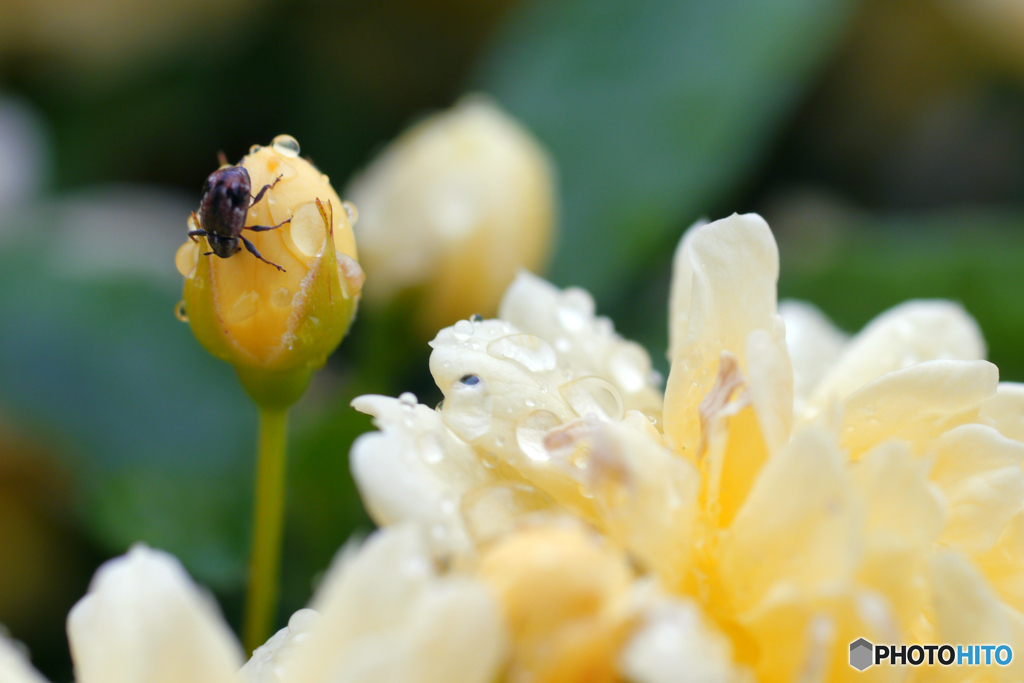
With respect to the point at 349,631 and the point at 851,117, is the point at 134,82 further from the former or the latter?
the point at 349,631

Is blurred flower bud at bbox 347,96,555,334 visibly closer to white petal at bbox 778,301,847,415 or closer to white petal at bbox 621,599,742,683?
white petal at bbox 778,301,847,415

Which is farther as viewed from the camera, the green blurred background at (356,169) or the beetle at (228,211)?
the green blurred background at (356,169)

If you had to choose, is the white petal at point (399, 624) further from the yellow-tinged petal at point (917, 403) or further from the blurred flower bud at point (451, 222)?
the blurred flower bud at point (451, 222)

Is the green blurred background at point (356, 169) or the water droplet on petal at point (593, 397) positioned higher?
the green blurred background at point (356, 169)

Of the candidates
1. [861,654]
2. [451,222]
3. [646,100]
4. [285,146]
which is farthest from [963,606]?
[646,100]

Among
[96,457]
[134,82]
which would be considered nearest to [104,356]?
[96,457]

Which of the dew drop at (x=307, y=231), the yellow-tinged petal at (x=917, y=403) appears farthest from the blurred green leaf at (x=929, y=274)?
the dew drop at (x=307, y=231)
